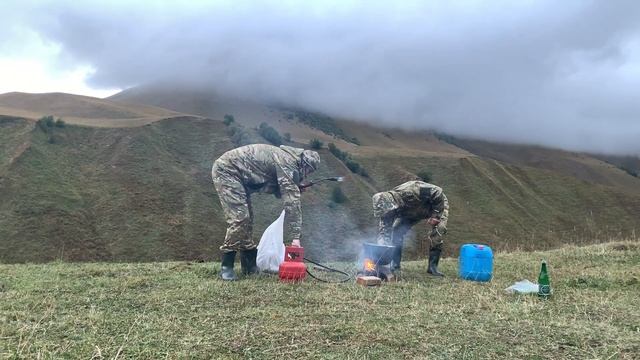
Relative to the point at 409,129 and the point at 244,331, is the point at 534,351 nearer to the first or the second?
the point at 244,331

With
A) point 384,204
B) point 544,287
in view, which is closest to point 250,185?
point 384,204

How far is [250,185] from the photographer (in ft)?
25.2

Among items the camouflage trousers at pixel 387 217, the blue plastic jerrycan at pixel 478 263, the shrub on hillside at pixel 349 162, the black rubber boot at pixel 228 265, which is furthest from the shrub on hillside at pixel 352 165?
the black rubber boot at pixel 228 265

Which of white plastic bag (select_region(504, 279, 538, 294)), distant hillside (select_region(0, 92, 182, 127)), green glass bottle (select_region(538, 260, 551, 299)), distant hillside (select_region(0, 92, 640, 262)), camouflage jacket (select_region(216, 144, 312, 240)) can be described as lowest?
distant hillside (select_region(0, 92, 640, 262))

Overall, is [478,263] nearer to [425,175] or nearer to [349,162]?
[349,162]

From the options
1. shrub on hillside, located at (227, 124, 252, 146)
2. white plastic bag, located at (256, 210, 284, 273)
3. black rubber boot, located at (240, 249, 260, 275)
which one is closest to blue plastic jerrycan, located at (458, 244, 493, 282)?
white plastic bag, located at (256, 210, 284, 273)

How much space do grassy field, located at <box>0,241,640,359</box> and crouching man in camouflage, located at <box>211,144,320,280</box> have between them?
0.59 m

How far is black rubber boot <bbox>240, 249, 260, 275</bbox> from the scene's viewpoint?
760 centimetres

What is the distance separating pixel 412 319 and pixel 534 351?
3.91ft

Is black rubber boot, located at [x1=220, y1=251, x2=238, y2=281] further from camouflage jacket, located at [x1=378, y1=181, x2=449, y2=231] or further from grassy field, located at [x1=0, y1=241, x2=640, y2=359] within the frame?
camouflage jacket, located at [x1=378, y1=181, x2=449, y2=231]

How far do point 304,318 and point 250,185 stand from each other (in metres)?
3.33

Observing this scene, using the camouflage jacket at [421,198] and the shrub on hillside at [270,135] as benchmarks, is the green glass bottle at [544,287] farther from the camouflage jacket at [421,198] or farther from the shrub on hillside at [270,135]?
the shrub on hillside at [270,135]

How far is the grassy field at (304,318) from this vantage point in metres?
3.75

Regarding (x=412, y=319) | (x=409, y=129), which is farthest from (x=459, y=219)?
(x=409, y=129)
